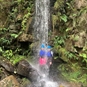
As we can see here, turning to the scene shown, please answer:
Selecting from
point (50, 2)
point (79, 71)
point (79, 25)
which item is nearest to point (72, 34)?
point (79, 25)

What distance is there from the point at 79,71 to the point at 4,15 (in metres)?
7.09

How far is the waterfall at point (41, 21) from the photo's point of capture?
1235 centimetres

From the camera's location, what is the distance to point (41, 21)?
12734mm

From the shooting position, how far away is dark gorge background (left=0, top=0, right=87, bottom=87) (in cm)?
1034

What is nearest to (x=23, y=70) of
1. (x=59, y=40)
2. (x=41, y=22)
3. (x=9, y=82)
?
(x=9, y=82)

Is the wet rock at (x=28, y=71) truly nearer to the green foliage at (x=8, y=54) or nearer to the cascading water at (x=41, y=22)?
the green foliage at (x=8, y=54)

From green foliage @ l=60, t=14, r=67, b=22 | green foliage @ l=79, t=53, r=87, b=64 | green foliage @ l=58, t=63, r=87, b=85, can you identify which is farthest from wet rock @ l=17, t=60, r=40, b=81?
green foliage @ l=60, t=14, r=67, b=22

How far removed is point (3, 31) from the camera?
13.0 metres

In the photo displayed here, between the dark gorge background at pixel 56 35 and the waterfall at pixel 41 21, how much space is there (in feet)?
0.99

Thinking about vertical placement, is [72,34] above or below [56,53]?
above

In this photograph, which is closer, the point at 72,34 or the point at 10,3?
the point at 72,34

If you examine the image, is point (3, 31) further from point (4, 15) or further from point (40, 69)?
point (40, 69)

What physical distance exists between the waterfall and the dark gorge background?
0.99ft

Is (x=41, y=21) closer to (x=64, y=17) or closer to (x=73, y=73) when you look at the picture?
(x=64, y=17)
